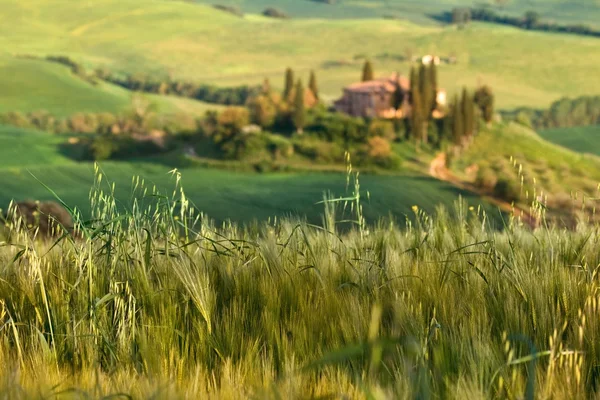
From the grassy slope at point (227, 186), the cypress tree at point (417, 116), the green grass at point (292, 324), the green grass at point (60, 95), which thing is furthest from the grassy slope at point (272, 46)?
the green grass at point (292, 324)

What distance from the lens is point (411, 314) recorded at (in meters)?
3.01

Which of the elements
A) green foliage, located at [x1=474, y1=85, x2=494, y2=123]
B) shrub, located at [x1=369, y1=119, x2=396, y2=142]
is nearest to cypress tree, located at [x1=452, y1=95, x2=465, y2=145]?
shrub, located at [x1=369, y1=119, x2=396, y2=142]

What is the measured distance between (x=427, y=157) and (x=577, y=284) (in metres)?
72.0

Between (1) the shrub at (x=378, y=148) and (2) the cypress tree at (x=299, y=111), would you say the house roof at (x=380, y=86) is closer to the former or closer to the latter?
(2) the cypress tree at (x=299, y=111)

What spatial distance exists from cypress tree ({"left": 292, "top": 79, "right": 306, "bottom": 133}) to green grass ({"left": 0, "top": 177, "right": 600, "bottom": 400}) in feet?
223

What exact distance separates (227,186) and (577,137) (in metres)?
70.5

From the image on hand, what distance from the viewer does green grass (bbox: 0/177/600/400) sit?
247 centimetres

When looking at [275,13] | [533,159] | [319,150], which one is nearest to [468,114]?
[533,159]

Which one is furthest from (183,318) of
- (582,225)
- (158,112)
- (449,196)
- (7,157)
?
(158,112)

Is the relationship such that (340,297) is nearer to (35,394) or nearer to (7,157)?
(35,394)

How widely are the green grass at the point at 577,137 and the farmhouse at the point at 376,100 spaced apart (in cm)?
3227

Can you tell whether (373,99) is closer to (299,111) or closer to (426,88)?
(426,88)

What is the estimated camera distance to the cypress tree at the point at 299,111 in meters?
71.9

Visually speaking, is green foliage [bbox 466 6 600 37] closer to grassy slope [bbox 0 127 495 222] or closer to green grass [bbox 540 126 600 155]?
green grass [bbox 540 126 600 155]
